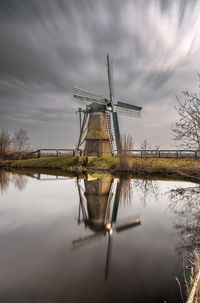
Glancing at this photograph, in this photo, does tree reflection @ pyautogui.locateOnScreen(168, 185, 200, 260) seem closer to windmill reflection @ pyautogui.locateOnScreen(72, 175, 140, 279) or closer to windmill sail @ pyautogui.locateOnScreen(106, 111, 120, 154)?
windmill reflection @ pyautogui.locateOnScreen(72, 175, 140, 279)

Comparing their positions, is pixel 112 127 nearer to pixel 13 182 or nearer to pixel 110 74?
pixel 110 74

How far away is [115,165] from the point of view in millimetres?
17531

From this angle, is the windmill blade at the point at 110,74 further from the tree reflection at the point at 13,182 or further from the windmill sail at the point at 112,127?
the tree reflection at the point at 13,182

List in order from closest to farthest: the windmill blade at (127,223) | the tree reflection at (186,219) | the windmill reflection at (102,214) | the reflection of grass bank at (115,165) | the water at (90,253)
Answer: the water at (90,253) < the tree reflection at (186,219) < the windmill reflection at (102,214) < the windmill blade at (127,223) < the reflection of grass bank at (115,165)

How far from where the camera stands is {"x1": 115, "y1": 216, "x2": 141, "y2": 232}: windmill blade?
16.4ft

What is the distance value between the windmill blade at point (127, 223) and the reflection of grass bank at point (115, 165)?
224 inches

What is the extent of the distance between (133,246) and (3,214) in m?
4.54

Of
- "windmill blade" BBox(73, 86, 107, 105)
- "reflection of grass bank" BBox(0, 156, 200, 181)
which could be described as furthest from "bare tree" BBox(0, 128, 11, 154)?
"windmill blade" BBox(73, 86, 107, 105)

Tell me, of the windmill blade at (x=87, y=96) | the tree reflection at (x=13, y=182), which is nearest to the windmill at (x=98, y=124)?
the windmill blade at (x=87, y=96)

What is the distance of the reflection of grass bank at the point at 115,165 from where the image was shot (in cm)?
1541

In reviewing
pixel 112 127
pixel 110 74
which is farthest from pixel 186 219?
pixel 110 74

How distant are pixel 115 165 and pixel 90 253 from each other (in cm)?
1403

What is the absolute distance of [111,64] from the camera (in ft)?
86.3

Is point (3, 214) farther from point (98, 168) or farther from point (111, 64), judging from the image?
point (111, 64)
